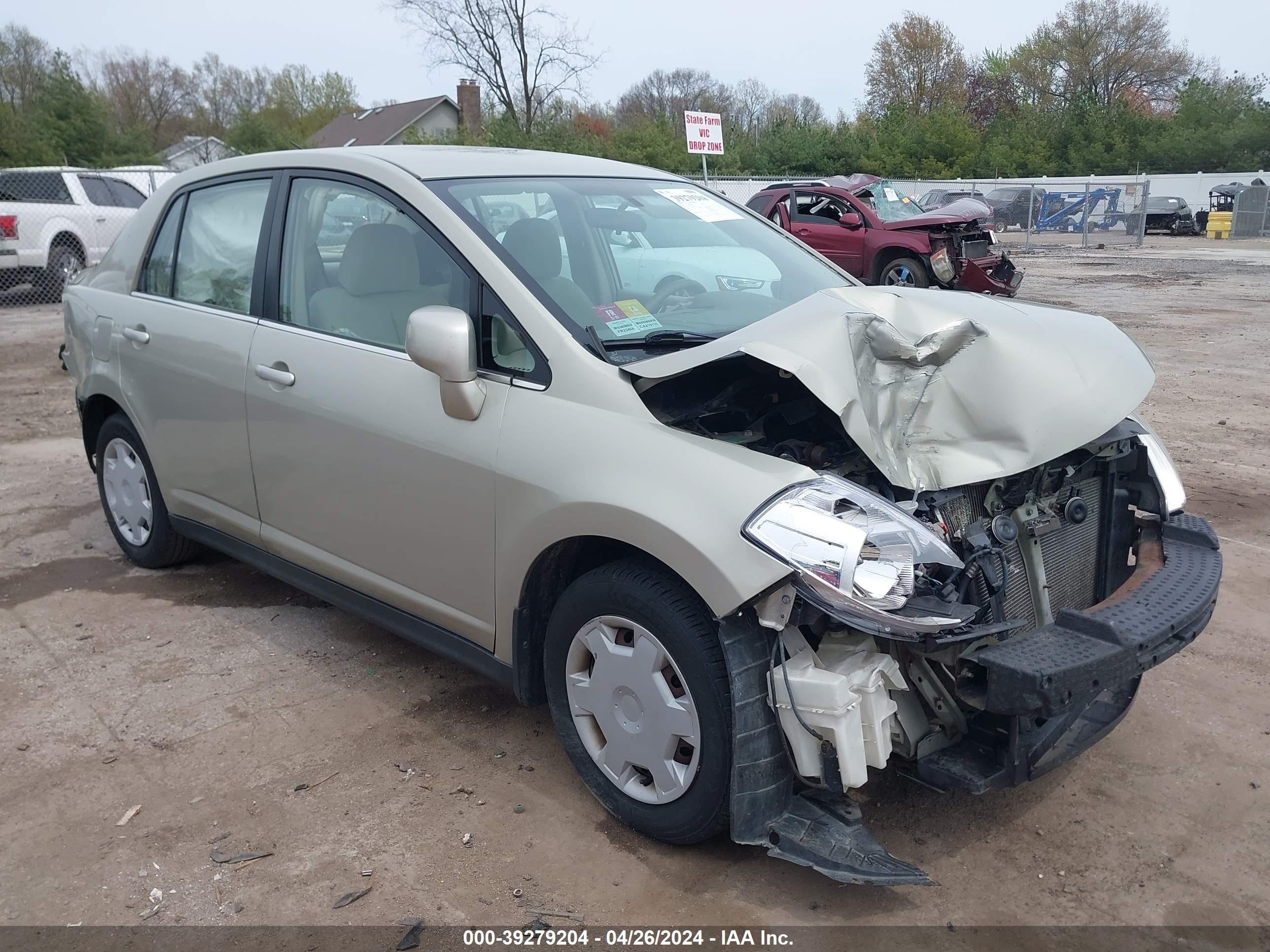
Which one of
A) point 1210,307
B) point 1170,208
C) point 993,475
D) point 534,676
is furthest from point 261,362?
point 1170,208

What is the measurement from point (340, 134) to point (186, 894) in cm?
6398

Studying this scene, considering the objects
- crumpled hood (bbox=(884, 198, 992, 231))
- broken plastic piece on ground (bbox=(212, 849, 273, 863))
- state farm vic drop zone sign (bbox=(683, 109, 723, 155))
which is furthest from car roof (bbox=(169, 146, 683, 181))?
state farm vic drop zone sign (bbox=(683, 109, 723, 155))

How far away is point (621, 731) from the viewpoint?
9.00ft

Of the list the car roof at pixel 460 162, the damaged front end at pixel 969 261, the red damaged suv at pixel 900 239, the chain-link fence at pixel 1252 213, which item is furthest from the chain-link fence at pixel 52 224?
the chain-link fence at pixel 1252 213

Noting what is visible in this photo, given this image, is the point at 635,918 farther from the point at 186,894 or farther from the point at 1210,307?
the point at 1210,307

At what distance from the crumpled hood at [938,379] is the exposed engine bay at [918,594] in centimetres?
9

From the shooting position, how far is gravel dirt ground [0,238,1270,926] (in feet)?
8.51

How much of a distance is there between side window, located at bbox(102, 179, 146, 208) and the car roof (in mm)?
13113

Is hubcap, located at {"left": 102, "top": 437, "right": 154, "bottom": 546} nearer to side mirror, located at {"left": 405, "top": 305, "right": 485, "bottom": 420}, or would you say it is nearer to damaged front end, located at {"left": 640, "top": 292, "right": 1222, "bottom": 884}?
side mirror, located at {"left": 405, "top": 305, "right": 485, "bottom": 420}

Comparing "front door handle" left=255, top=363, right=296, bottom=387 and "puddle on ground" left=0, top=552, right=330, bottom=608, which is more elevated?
"front door handle" left=255, top=363, right=296, bottom=387

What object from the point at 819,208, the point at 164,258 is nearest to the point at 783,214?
the point at 819,208

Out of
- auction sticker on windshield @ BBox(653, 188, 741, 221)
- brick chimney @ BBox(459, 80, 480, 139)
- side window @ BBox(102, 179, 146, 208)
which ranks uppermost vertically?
brick chimney @ BBox(459, 80, 480, 139)

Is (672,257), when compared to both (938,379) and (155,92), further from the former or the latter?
(155,92)

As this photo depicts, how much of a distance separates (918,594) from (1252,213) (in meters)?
35.8
